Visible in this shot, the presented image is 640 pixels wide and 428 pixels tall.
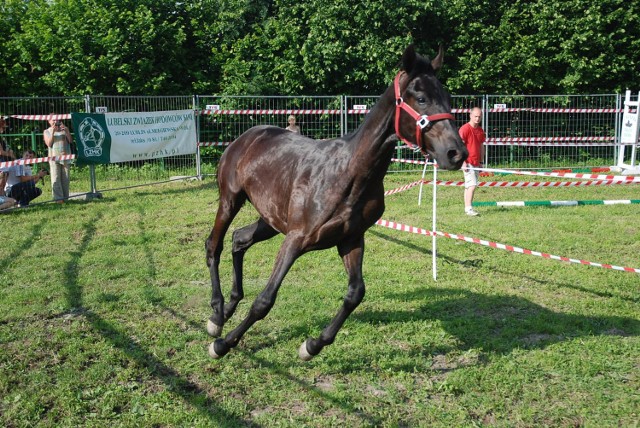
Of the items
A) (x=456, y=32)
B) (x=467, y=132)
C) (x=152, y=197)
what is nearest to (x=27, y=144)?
(x=152, y=197)

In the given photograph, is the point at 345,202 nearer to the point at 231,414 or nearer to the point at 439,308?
the point at 231,414

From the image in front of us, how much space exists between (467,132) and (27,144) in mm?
11861

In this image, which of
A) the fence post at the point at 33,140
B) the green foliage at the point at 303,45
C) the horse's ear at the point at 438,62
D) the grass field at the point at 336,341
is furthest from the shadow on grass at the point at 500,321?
the green foliage at the point at 303,45

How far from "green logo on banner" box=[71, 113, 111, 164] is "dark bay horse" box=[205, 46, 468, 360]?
340 inches

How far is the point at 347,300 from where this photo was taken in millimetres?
4582

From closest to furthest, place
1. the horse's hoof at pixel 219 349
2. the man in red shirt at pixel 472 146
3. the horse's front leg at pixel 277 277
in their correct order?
the horse's front leg at pixel 277 277 → the horse's hoof at pixel 219 349 → the man in red shirt at pixel 472 146

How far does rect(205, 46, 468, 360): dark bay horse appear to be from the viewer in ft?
12.4

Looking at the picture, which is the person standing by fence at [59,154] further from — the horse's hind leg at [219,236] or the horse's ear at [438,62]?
the horse's ear at [438,62]

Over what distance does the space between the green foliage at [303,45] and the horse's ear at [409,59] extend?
1433 centimetres

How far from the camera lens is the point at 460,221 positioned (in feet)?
34.9

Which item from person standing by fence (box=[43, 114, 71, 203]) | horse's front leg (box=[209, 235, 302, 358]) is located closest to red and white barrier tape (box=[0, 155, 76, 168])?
person standing by fence (box=[43, 114, 71, 203])

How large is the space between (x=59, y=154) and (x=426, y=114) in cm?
1126

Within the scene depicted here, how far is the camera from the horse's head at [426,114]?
3613 mm

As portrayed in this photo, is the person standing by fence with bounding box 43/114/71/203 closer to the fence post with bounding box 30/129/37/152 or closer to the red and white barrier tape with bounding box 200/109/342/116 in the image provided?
the fence post with bounding box 30/129/37/152
